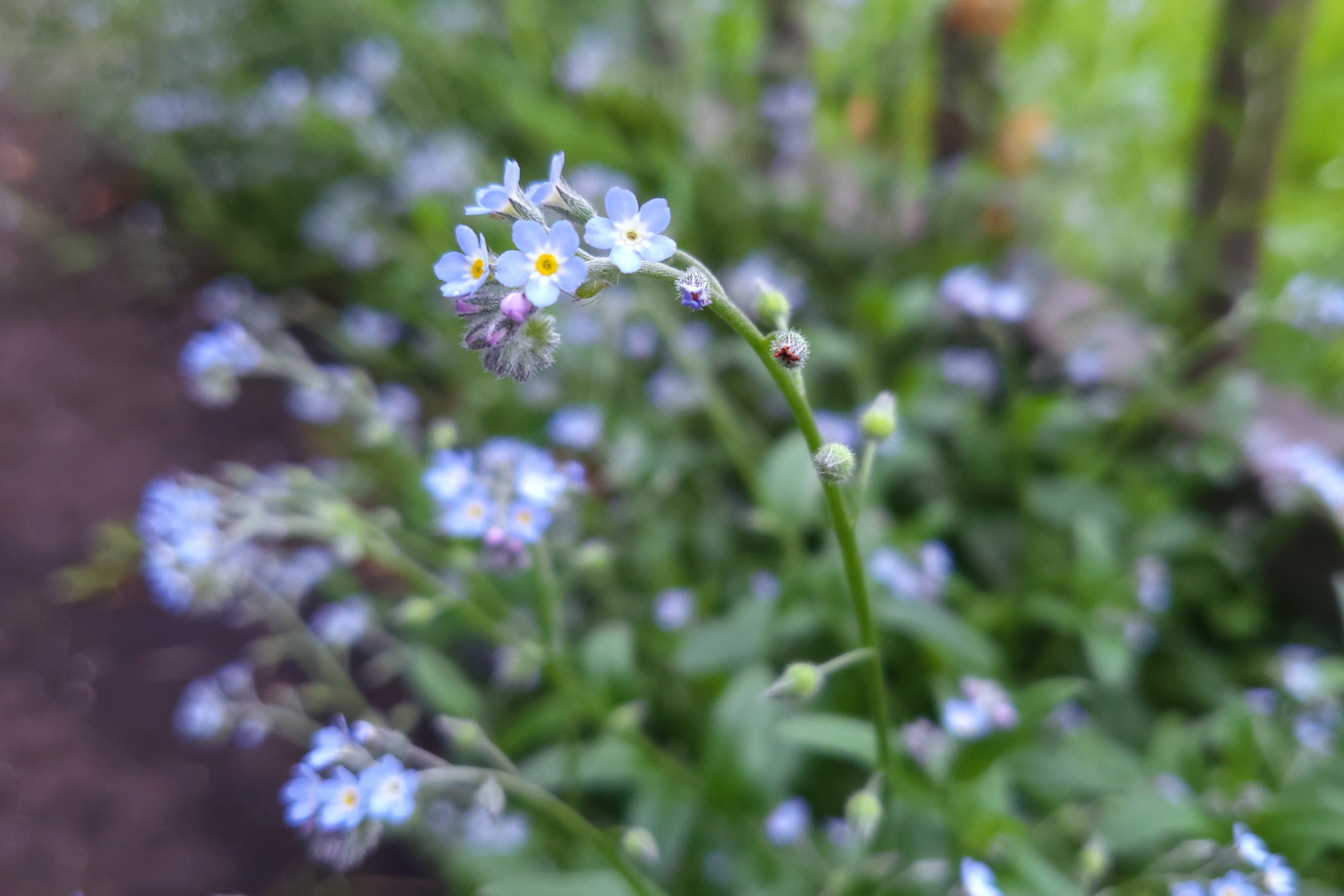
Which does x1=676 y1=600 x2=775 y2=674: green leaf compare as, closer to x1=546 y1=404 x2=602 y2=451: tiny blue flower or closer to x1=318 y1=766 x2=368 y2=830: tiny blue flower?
x1=546 y1=404 x2=602 y2=451: tiny blue flower

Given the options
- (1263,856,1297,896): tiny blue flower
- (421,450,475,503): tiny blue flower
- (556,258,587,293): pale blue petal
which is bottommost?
(1263,856,1297,896): tiny blue flower

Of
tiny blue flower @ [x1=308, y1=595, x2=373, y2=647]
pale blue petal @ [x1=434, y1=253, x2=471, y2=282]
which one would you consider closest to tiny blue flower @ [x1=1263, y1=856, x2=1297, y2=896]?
pale blue petal @ [x1=434, y1=253, x2=471, y2=282]

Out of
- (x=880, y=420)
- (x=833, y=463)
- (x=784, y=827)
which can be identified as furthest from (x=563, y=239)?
(x=784, y=827)

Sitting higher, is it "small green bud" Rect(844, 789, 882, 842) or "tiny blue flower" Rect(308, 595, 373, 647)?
"tiny blue flower" Rect(308, 595, 373, 647)

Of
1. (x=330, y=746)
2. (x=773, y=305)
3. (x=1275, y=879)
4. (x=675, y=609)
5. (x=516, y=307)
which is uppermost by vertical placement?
(x=675, y=609)

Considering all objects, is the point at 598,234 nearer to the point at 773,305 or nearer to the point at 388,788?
the point at 773,305

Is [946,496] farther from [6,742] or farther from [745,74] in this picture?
[6,742]
